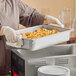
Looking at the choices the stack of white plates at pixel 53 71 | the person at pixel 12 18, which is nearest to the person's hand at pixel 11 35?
the stack of white plates at pixel 53 71

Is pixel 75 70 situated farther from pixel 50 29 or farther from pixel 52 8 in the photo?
pixel 52 8

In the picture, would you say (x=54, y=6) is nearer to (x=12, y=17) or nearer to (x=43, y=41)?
(x=12, y=17)

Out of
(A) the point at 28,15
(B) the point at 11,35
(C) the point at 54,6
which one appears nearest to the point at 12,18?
(A) the point at 28,15

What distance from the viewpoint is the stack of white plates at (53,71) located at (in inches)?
44.9

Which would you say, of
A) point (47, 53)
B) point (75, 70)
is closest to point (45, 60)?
point (75, 70)

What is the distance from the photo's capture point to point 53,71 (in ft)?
3.89

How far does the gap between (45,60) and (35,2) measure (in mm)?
3184

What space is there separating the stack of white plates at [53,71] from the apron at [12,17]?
2.14 feet

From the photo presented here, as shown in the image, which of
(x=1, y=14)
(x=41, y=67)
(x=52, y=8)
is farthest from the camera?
(x=52, y=8)

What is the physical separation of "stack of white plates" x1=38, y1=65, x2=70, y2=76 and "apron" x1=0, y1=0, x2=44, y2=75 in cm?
65

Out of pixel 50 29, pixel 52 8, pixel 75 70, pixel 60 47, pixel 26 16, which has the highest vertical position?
pixel 52 8

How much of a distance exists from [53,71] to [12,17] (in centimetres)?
80

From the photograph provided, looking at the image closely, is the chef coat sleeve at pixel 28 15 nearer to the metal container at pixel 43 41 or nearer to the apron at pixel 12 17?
the apron at pixel 12 17

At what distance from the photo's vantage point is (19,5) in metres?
1.89
